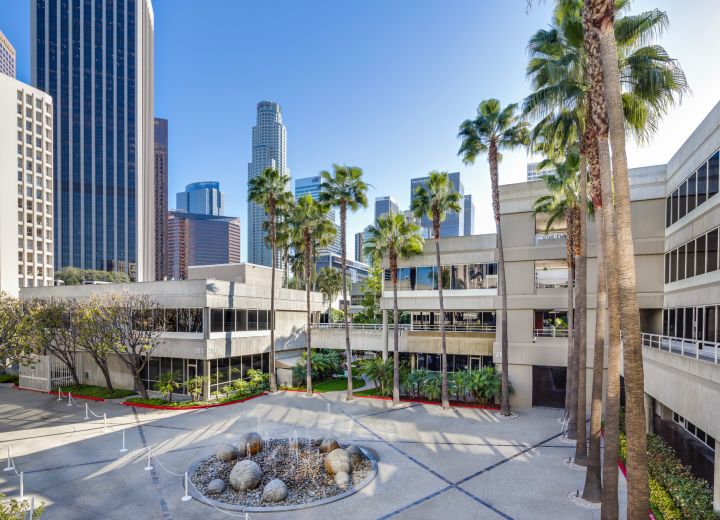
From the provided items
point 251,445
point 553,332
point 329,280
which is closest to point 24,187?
point 329,280

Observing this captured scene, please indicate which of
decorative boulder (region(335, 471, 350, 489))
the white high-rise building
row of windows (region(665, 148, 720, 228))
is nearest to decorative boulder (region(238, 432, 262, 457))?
decorative boulder (region(335, 471, 350, 489))

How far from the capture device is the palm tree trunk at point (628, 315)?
779 cm

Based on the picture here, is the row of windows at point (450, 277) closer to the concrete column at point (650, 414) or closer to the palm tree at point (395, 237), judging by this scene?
the palm tree at point (395, 237)

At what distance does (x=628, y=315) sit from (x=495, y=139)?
15654 mm

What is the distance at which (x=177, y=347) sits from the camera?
25531 millimetres

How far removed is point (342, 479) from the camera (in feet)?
42.1

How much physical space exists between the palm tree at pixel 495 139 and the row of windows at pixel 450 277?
4517mm

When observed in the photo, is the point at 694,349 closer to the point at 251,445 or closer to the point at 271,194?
the point at 251,445

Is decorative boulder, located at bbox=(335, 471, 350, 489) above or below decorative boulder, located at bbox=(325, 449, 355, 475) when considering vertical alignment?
below

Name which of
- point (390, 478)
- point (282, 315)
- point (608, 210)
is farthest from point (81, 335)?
point (608, 210)

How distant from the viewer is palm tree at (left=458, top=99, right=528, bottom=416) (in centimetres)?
2119

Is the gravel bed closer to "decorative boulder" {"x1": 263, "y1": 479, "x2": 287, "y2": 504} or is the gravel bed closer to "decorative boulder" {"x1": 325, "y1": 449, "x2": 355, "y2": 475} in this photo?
"decorative boulder" {"x1": 263, "y1": 479, "x2": 287, "y2": 504}

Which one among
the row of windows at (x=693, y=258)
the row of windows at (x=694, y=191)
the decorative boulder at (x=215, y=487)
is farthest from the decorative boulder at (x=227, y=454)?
the row of windows at (x=694, y=191)

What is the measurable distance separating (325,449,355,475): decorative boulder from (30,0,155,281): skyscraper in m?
146
